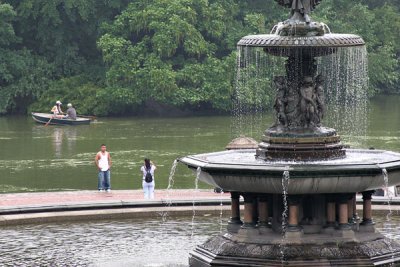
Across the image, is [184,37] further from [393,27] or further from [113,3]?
[393,27]

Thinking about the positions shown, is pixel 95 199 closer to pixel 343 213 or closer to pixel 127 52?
pixel 343 213

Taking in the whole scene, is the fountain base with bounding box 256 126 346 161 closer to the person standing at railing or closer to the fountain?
the fountain

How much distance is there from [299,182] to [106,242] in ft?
15.8

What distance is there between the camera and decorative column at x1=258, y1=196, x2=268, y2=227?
2272 centimetres

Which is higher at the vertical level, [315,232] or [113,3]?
[113,3]

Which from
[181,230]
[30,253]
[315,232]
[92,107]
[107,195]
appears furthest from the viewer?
[92,107]

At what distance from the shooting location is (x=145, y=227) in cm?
2703

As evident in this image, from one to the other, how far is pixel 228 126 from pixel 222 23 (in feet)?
32.8

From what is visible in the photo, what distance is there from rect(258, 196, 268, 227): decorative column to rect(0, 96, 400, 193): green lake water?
44.3 feet

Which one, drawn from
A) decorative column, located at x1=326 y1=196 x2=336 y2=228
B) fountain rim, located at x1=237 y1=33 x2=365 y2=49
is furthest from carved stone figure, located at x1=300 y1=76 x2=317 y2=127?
decorative column, located at x1=326 y1=196 x2=336 y2=228

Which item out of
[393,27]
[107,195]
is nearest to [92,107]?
[393,27]

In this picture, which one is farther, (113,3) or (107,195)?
(113,3)

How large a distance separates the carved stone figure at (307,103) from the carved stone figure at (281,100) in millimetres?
289

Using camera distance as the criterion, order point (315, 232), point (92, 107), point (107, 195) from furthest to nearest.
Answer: point (92, 107) < point (107, 195) < point (315, 232)
